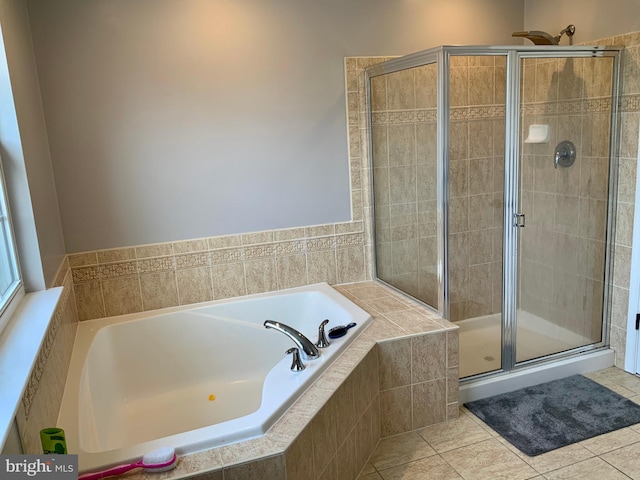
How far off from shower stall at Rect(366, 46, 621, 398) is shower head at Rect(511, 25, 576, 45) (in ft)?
1.02

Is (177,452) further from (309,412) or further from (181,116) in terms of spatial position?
(181,116)

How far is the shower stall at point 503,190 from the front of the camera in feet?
8.74

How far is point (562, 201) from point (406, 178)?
3.06ft

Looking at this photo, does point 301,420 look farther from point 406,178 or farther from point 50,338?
point 406,178

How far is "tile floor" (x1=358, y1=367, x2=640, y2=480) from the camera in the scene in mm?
2141

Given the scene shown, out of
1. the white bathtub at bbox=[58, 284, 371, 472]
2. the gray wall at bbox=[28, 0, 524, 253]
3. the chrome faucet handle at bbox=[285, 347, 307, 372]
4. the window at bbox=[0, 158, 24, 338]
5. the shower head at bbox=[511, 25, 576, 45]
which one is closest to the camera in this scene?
the window at bbox=[0, 158, 24, 338]

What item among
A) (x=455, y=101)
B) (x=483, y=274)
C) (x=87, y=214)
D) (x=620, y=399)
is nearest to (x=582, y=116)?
(x=455, y=101)

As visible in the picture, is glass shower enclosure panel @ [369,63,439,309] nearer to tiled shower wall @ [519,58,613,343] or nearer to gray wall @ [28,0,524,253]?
gray wall @ [28,0,524,253]

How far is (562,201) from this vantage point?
2988 millimetres

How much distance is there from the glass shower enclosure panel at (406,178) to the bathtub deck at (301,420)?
10.3 inches

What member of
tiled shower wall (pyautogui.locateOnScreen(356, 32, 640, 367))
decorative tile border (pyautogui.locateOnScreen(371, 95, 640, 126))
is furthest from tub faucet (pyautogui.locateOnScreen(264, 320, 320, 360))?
decorative tile border (pyautogui.locateOnScreen(371, 95, 640, 126))

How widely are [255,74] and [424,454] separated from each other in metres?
2.19

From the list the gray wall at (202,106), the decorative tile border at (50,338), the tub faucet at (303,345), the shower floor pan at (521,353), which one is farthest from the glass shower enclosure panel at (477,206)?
the decorative tile border at (50,338)

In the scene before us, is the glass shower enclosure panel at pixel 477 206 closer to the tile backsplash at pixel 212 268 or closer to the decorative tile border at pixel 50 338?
the tile backsplash at pixel 212 268
